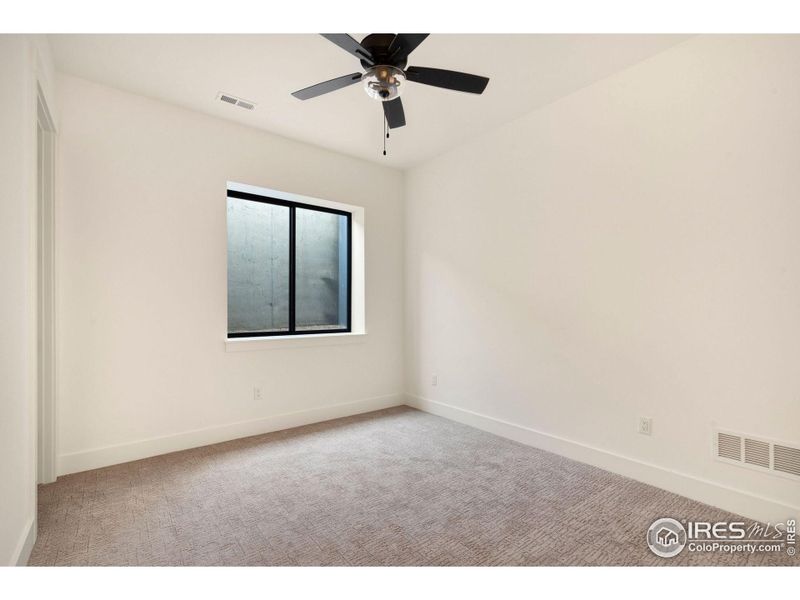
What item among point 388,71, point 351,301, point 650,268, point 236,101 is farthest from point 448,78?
point 351,301

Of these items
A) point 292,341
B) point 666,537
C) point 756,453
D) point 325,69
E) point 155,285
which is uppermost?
point 325,69

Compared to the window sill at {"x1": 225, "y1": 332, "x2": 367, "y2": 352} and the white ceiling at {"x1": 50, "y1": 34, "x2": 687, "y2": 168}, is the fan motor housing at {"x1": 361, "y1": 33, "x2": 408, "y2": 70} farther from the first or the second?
the window sill at {"x1": 225, "y1": 332, "x2": 367, "y2": 352}

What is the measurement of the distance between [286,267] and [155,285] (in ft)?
4.10

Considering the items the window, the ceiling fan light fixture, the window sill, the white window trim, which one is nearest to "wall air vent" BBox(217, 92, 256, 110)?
the white window trim

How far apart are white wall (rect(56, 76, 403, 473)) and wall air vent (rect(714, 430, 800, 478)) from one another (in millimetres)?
3081

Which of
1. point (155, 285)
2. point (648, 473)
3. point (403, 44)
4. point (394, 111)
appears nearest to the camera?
point (403, 44)

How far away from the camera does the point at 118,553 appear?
182cm

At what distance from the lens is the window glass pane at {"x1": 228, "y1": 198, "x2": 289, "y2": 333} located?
3.69m

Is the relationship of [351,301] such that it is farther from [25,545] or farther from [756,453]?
[756,453]

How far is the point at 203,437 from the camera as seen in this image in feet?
10.6

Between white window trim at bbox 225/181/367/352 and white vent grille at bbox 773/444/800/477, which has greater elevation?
white window trim at bbox 225/181/367/352

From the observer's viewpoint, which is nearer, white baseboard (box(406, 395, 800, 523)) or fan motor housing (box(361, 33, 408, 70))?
fan motor housing (box(361, 33, 408, 70))

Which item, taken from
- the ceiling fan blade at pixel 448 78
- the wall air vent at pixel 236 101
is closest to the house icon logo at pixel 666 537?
the ceiling fan blade at pixel 448 78
